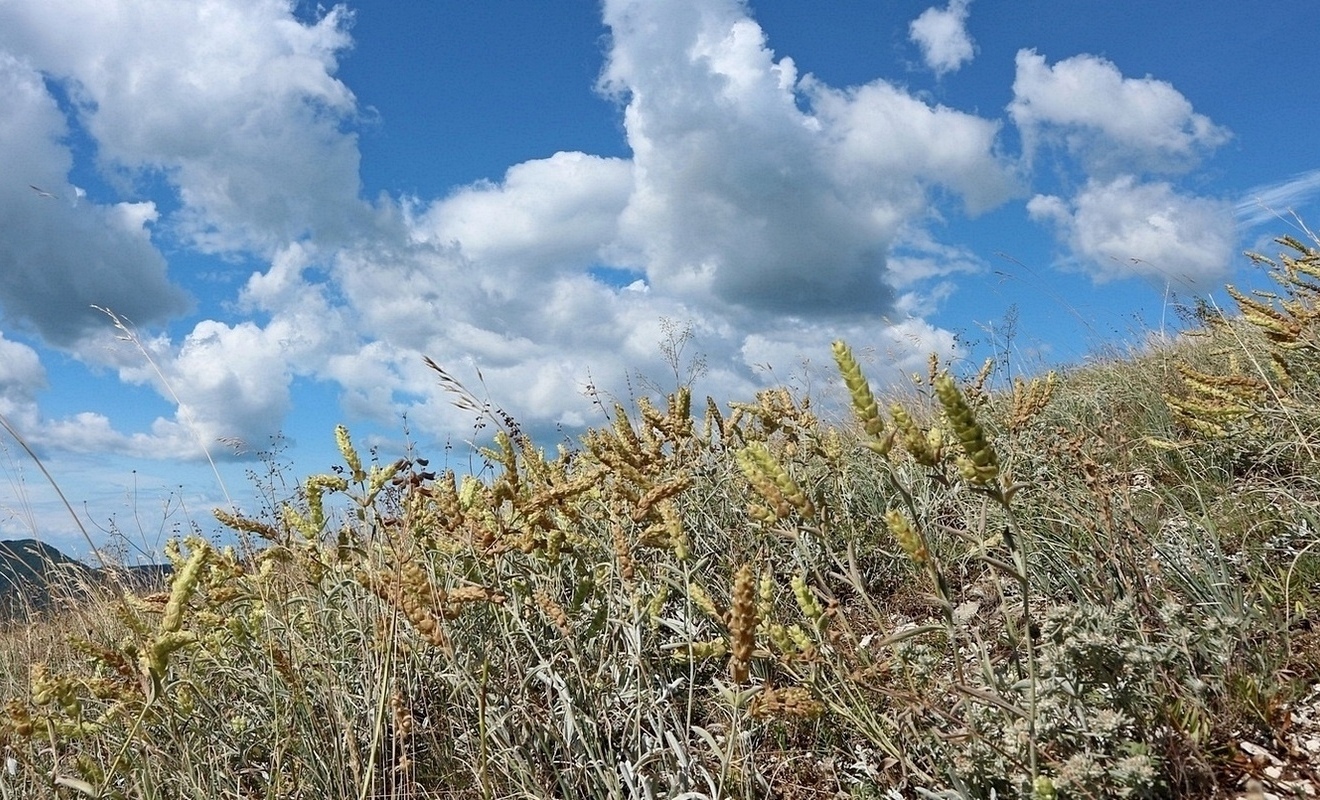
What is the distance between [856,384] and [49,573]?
5.27 meters

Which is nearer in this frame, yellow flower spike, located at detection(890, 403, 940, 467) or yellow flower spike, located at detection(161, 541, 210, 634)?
yellow flower spike, located at detection(890, 403, 940, 467)

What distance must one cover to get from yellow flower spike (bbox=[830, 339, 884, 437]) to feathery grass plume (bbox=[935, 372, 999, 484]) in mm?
102

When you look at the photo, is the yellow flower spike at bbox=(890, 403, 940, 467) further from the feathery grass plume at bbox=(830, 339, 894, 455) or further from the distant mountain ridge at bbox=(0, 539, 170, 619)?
the distant mountain ridge at bbox=(0, 539, 170, 619)

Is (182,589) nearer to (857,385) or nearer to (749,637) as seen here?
(749,637)

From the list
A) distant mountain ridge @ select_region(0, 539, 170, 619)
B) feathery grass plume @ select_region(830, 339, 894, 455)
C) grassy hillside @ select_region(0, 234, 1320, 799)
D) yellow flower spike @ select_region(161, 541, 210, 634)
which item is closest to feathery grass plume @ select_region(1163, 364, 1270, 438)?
grassy hillside @ select_region(0, 234, 1320, 799)

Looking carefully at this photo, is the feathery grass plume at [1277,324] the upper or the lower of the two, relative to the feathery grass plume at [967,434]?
upper

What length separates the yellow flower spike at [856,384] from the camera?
116cm

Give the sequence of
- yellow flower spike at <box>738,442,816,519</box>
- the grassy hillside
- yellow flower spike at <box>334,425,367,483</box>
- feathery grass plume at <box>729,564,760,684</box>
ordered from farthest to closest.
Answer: yellow flower spike at <box>334,425,367,483</box> → the grassy hillside → yellow flower spike at <box>738,442,816,519</box> → feathery grass plume at <box>729,564,760,684</box>

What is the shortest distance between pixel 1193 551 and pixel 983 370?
1507 mm

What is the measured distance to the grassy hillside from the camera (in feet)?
4.96

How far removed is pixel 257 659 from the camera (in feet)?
8.17

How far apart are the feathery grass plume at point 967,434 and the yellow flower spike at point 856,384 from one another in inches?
4.0

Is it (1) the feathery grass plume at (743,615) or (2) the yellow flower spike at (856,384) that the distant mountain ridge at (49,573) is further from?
(2) the yellow flower spike at (856,384)

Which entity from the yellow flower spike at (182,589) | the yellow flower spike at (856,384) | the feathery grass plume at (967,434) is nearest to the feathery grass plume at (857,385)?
the yellow flower spike at (856,384)
